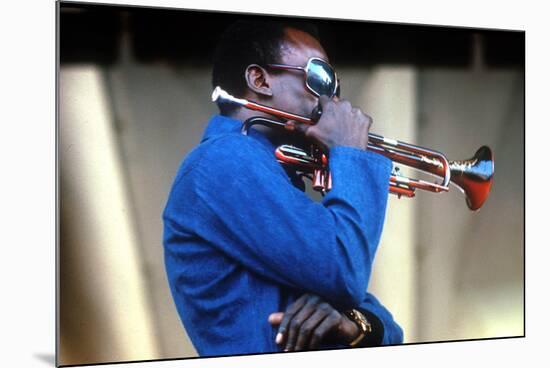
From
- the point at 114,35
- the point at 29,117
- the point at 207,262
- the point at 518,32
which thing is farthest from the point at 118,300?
the point at 518,32

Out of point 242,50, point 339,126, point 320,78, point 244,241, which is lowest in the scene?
point 244,241

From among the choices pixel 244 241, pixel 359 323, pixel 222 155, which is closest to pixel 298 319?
pixel 359 323

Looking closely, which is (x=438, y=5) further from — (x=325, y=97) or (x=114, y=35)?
(x=114, y=35)

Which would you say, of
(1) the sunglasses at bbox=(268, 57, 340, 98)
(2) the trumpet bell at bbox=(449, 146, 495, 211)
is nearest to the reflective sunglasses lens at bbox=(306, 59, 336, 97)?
(1) the sunglasses at bbox=(268, 57, 340, 98)

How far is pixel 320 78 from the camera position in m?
3.99

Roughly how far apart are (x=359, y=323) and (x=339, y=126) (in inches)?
38.4

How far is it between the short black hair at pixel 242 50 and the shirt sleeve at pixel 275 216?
0.86 ft

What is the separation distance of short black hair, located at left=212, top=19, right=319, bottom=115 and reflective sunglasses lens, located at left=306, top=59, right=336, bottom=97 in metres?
0.18

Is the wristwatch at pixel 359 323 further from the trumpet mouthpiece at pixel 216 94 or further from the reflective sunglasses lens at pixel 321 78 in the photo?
the trumpet mouthpiece at pixel 216 94

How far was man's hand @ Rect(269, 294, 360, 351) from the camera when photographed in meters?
3.86

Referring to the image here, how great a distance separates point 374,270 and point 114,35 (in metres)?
1.69

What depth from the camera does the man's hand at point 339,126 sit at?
13.0ft

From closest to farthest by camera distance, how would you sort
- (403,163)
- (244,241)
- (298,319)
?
(244,241), (298,319), (403,163)

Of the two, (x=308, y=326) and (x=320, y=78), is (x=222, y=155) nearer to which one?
(x=320, y=78)
